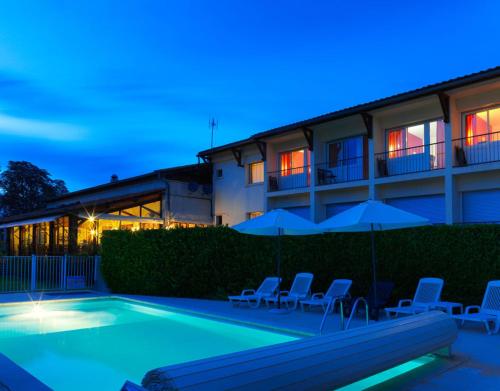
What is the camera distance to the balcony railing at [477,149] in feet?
57.3

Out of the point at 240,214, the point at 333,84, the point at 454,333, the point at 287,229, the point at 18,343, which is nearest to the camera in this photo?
the point at 454,333

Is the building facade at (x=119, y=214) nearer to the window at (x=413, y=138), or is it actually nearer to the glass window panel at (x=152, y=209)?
the glass window panel at (x=152, y=209)

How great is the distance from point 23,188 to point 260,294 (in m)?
38.8

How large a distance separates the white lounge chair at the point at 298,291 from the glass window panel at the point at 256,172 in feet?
40.9

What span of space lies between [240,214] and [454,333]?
19.2m

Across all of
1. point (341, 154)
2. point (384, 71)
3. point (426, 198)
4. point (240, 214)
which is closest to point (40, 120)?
point (384, 71)

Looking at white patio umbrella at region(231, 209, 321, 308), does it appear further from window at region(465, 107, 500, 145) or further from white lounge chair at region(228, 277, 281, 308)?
window at region(465, 107, 500, 145)

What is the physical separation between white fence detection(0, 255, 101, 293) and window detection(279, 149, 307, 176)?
426 inches

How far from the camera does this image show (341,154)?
22469 millimetres

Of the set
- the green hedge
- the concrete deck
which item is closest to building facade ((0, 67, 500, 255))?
the green hedge

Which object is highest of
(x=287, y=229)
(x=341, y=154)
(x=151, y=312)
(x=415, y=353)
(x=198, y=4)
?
(x=198, y=4)

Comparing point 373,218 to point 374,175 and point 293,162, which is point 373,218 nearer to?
point 374,175

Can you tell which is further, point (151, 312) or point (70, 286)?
point (70, 286)

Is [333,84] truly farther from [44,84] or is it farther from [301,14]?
[301,14]
